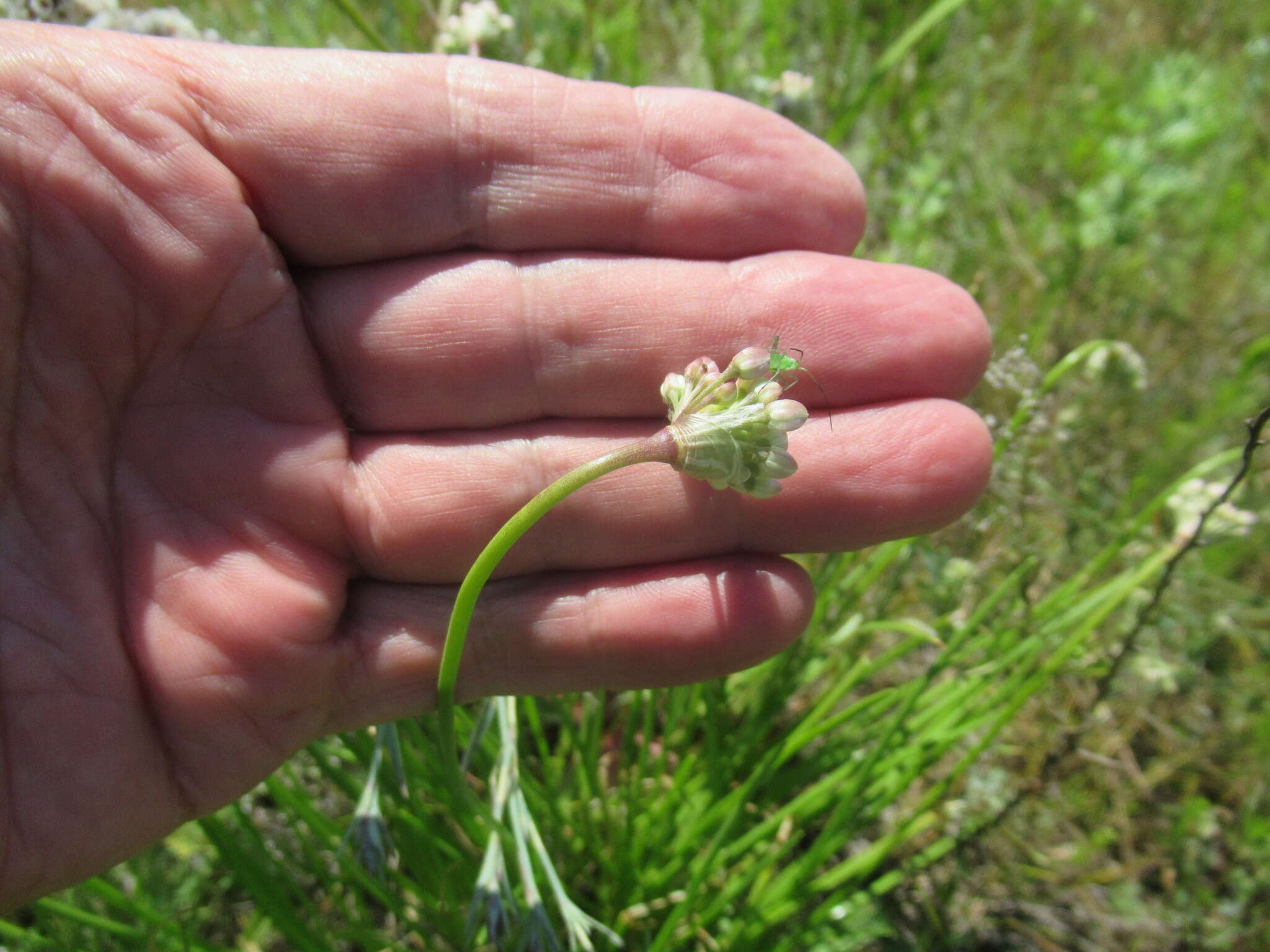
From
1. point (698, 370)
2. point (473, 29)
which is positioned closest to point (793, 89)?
point (473, 29)

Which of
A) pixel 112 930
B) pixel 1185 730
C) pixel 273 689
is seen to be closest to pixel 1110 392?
pixel 1185 730

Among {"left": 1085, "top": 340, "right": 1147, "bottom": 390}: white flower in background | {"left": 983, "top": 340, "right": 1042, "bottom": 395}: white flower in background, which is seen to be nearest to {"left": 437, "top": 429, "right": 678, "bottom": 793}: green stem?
{"left": 983, "top": 340, "right": 1042, "bottom": 395}: white flower in background

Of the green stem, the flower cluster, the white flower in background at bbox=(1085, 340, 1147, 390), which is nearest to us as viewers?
the green stem

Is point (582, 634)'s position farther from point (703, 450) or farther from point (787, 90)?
point (787, 90)

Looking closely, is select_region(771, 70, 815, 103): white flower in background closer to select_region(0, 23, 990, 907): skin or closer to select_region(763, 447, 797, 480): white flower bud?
select_region(0, 23, 990, 907): skin

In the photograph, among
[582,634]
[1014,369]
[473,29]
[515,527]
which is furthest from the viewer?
[473,29]

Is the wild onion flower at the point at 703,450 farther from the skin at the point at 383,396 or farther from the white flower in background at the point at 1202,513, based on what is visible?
the white flower in background at the point at 1202,513

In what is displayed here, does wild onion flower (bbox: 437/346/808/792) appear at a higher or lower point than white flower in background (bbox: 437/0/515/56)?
lower
